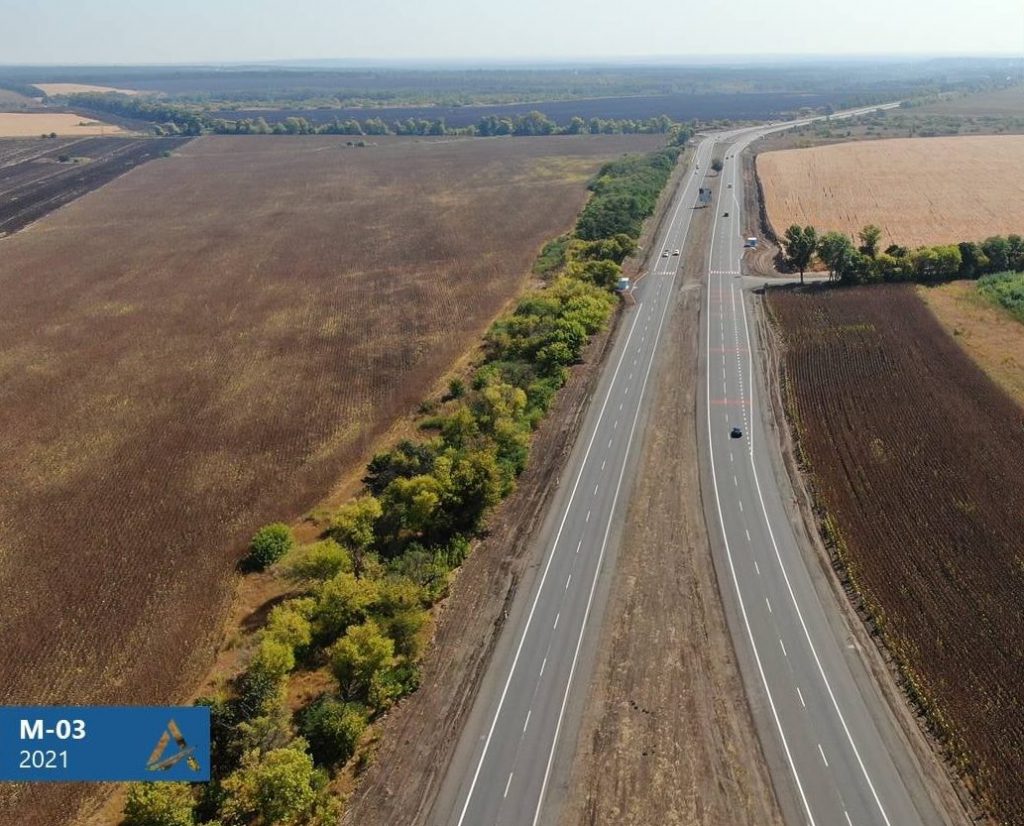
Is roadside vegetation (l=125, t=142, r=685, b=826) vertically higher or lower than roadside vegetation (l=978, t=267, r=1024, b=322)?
lower

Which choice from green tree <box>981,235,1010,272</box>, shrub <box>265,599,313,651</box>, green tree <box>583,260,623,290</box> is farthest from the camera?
green tree <box>981,235,1010,272</box>

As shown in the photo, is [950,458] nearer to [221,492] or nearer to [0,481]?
[221,492]

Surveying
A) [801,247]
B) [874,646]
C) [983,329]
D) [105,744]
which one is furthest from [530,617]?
[801,247]

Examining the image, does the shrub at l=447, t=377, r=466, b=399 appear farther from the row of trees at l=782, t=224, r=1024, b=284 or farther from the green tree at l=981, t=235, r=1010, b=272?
the green tree at l=981, t=235, r=1010, b=272

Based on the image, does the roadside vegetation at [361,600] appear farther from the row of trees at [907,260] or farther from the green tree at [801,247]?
the row of trees at [907,260]

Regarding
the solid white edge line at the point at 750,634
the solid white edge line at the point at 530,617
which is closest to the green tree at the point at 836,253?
the solid white edge line at the point at 750,634

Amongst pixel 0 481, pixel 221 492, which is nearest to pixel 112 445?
pixel 0 481

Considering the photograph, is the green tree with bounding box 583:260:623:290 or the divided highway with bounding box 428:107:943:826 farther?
the green tree with bounding box 583:260:623:290

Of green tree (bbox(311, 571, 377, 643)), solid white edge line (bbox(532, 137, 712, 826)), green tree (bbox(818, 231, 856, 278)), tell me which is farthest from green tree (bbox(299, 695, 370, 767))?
green tree (bbox(818, 231, 856, 278))
